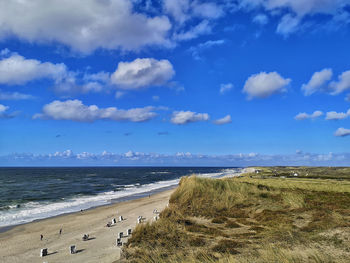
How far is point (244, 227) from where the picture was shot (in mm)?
17781

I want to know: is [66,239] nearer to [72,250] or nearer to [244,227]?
[72,250]

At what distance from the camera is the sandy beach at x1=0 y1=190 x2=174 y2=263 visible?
46.1 feet

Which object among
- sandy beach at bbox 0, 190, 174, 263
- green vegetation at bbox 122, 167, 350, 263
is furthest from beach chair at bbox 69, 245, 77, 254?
green vegetation at bbox 122, 167, 350, 263

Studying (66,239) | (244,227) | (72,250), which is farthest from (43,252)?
(244,227)

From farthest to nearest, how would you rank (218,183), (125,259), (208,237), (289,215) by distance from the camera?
(218,183)
(289,215)
(208,237)
(125,259)

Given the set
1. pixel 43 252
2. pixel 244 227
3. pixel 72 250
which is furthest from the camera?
pixel 244 227

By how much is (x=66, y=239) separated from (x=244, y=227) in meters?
12.1

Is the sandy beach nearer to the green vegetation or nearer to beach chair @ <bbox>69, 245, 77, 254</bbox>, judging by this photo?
beach chair @ <bbox>69, 245, 77, 254</bbox>

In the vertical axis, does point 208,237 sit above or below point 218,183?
below

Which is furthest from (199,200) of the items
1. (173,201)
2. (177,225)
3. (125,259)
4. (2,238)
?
(2,238)

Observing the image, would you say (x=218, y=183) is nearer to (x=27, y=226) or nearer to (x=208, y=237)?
(x=208, y=237)

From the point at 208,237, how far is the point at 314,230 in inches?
245

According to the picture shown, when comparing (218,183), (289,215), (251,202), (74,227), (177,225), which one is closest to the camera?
(177,225)

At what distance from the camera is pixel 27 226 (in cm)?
2236
